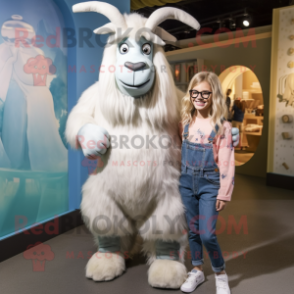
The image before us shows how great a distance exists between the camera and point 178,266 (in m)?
1.85

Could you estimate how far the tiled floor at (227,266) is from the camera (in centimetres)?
183

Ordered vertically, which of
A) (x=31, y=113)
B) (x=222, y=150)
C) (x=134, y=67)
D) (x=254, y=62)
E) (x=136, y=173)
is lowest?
(x=136, y=173)

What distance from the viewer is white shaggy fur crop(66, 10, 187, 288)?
1.71 m

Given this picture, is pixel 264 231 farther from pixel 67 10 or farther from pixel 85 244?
pixel 67 10

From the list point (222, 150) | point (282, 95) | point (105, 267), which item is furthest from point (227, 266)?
point (282, 95)

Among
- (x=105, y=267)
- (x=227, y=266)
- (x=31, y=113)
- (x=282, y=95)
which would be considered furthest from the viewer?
(x=282, y=95)

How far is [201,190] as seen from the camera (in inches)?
65.9

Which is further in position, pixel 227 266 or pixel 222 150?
pixel 227 266

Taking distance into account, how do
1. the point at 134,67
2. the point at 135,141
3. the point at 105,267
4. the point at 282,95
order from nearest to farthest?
1. the point at 134,67
2. the point at 135,141
3. the point at 105,267
4. the point at 282,95

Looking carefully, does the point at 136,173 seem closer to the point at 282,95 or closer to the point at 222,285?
the point at 222,285

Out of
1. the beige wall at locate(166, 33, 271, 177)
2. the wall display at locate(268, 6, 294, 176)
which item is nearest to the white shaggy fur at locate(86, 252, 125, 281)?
the wall display at locate(268, 6, 294, 176)

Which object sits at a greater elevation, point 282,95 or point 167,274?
point 282,95

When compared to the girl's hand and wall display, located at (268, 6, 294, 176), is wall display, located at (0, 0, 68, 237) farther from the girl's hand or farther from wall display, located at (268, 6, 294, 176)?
wall display, located at (268, 6, 294, 176)

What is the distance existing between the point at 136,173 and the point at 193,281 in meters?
0.69
